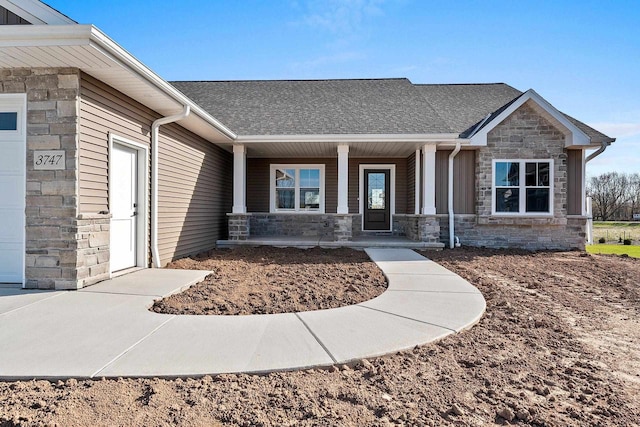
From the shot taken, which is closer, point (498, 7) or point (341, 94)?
point (498, 7)

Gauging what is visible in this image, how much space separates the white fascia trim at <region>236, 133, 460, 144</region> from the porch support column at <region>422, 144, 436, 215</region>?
17.2 inches

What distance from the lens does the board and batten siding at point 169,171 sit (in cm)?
484

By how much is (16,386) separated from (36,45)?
11.9ft

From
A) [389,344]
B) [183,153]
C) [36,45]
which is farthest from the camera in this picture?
[183,153]

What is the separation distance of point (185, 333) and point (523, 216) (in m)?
9.27

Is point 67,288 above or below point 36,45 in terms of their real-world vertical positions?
below

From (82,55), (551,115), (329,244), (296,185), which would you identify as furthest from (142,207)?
(551,115)

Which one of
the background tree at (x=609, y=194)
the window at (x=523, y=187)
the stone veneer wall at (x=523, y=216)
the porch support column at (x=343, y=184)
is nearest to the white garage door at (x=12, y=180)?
the porch support column at (x=343, y=184)

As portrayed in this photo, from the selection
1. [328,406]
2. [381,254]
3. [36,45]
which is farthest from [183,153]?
[328,406]

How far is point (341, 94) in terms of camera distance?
12.0m

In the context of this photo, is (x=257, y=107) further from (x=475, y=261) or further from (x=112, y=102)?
(x=475, y=261)

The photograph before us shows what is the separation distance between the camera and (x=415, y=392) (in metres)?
2.32

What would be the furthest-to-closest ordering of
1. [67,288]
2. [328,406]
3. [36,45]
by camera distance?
[67,288], [36,45], [328,406]

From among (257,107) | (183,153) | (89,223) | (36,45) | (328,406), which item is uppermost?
(257,107)
